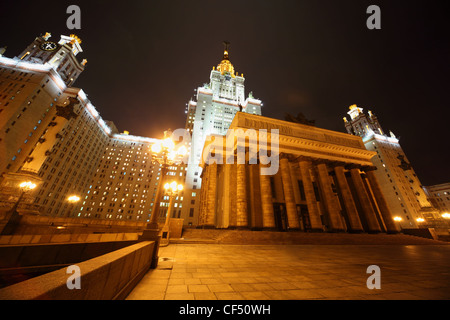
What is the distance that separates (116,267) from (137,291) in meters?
1.54

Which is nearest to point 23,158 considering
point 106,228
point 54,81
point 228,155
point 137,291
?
point 54,81

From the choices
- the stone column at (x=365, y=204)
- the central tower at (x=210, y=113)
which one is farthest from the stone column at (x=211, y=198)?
the central tower at (x=210, y=113)

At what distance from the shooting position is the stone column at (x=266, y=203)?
1762 centimetres

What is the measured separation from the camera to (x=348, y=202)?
2177cm

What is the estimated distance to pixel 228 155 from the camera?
75.4 ft

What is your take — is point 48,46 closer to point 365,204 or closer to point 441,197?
point 365,204

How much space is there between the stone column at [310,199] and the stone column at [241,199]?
315 inches

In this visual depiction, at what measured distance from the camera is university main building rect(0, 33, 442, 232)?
20938 millimetres

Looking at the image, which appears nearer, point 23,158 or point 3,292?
point 3,292

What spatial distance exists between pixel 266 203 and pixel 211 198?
23.8 ft

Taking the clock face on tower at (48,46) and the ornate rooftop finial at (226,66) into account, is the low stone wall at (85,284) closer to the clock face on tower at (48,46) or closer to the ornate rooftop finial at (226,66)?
the ornate rooftop finial at (226,66)

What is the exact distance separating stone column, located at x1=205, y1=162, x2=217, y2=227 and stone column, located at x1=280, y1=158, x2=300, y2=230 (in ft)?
29.2

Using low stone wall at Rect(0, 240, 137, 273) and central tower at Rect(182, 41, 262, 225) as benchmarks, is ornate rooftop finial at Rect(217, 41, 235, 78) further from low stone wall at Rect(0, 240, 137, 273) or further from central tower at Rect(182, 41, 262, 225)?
low stone wall at Rect(0, 240, 137, 273)
